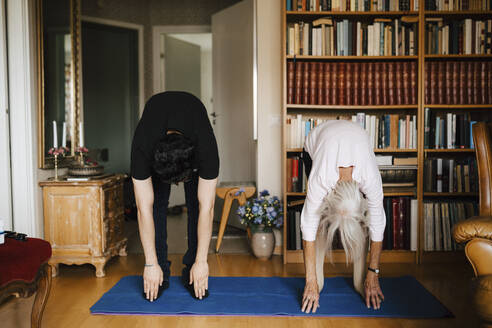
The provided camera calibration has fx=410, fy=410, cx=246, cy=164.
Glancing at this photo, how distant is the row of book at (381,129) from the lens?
3037 millimetres

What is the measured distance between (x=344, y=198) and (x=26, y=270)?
135cm

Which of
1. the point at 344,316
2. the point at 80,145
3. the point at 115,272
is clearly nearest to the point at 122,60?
the point at 80,145

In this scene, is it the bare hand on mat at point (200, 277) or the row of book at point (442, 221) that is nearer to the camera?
the bare hand on mat at point (200, 277)

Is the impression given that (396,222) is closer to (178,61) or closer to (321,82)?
(321,82)

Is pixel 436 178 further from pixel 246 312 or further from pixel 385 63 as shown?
pixel 246 312

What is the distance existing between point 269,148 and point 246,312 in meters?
1.47

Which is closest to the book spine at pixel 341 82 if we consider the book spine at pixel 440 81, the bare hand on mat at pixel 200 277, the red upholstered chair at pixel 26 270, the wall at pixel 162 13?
Answer: the book spine at pixel 440 81

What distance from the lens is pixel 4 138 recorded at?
254 centimetres

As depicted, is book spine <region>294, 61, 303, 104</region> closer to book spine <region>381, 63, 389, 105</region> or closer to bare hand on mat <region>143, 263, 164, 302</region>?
book spine <region>381, 63, 389, 105</region>

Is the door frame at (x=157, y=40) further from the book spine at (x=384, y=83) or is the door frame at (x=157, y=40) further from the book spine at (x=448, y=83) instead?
the book spine at (x=448, y=83)

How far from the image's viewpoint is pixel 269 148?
3232 mm

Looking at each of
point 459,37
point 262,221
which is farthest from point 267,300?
point 459,37

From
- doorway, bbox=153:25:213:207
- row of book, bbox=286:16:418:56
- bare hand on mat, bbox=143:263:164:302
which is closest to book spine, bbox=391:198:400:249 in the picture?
row of book, bbox=286:16:418:56

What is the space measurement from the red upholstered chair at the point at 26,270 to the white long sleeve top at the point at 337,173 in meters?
1.20
